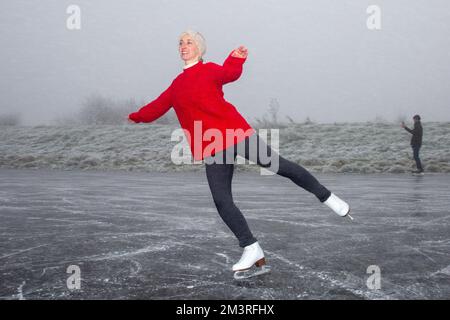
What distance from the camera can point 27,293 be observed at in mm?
2463

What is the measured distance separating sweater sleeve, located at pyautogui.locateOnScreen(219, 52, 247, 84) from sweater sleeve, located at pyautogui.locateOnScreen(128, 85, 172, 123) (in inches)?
15.2

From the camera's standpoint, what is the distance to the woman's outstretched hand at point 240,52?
295 centimetres

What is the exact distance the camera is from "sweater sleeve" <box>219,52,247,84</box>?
2.91 m

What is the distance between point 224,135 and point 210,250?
3.83 feet

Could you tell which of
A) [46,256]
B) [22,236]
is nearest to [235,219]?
[46,256]

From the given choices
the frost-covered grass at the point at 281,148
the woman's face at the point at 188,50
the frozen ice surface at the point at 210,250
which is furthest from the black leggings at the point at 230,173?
the frost-covered grass at the point at 281,148

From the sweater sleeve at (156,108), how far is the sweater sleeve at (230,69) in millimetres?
385

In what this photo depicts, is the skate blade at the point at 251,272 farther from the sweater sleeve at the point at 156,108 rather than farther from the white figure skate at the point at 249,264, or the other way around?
the sweater sleeve at the point at 156,108

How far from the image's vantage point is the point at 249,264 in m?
2.82

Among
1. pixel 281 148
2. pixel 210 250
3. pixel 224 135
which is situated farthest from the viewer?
pixel 281 148

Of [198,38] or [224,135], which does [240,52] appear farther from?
[224,135]

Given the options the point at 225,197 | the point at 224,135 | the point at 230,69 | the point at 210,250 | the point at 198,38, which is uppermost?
the point at 198,38

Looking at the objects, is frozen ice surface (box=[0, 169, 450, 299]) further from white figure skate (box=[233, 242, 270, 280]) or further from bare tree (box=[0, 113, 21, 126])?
bare tree (box=[0, 113, 21, 126])

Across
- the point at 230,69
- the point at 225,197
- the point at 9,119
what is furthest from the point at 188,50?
the point at 9,119
